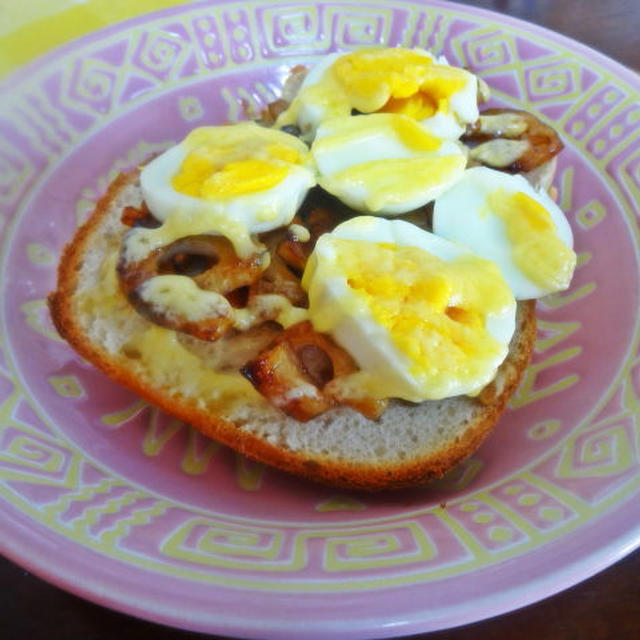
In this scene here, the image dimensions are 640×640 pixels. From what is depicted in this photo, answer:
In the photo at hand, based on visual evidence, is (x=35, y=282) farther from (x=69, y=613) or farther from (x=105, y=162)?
(x=69, y=613)

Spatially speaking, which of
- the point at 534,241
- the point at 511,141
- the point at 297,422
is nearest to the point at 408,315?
the point at 297,422

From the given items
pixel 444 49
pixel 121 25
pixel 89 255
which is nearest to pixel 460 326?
pixel 89 255

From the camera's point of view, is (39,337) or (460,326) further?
(39,337)

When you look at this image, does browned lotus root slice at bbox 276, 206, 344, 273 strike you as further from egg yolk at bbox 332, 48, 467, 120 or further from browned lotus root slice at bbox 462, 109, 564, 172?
browned lotus root slice at bbox 462, 109, 564, 172

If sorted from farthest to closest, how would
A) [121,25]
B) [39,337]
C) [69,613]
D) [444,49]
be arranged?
[444,49] → [121,25] → [39,337] → [69,613]

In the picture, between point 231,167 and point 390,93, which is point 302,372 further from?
point 390,93

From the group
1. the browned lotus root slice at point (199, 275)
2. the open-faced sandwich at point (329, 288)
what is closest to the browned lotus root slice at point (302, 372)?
the open-faced sandwich at point (329, 288)

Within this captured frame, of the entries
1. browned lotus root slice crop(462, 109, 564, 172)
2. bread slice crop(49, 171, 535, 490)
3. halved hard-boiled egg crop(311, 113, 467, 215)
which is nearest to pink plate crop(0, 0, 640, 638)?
bread slice crop(49, 171, 535, 490)
